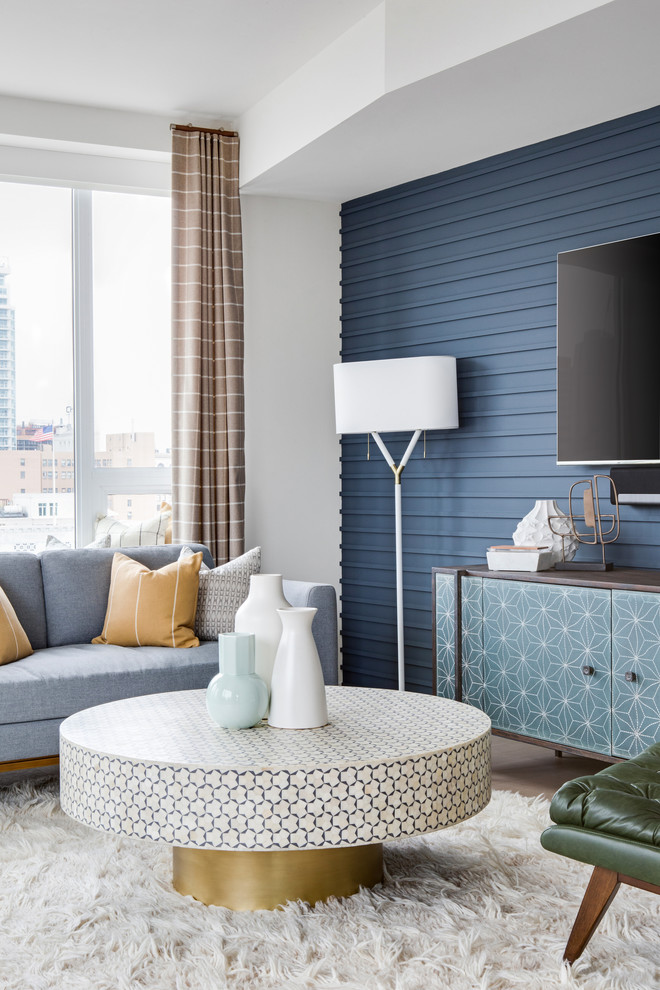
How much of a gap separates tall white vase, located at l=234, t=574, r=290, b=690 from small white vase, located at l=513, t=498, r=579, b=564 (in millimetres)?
1400

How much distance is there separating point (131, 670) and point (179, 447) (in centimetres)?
149

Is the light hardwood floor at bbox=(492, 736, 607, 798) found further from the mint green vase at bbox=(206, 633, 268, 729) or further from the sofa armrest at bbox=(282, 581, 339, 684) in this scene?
the mint green vase at bbox=(206, 633, 268, 729)

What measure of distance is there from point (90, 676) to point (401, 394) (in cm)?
172

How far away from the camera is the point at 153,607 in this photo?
Result: 144 inches

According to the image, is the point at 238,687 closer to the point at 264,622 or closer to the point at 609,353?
the point at 264,622

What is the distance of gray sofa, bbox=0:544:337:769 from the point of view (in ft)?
10.2

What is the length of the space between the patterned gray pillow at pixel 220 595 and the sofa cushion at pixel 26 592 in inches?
22.0

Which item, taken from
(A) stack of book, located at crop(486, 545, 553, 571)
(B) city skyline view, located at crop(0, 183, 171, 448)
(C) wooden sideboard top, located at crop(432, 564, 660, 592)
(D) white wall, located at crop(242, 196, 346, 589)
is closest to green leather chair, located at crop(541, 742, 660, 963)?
(C) wooden sideboard top, located at crop(432, 564, 660, 592)

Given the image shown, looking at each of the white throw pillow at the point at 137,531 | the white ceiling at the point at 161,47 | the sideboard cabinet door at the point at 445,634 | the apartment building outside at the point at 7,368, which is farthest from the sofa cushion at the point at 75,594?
the white ceiling at the point at 161,47

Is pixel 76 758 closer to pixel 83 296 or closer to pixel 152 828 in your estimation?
pixel 152 828

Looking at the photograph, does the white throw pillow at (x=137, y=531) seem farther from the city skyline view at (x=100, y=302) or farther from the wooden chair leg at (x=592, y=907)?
the wooden chair leg at (x=592, y=907)

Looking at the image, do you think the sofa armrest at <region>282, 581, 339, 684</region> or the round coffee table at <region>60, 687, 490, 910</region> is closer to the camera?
the round coffee table at <region>60, 687, 490, 910</region>

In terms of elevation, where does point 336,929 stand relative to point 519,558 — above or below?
below

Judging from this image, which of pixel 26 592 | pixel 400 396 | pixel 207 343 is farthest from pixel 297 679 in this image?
pixel 207 343
